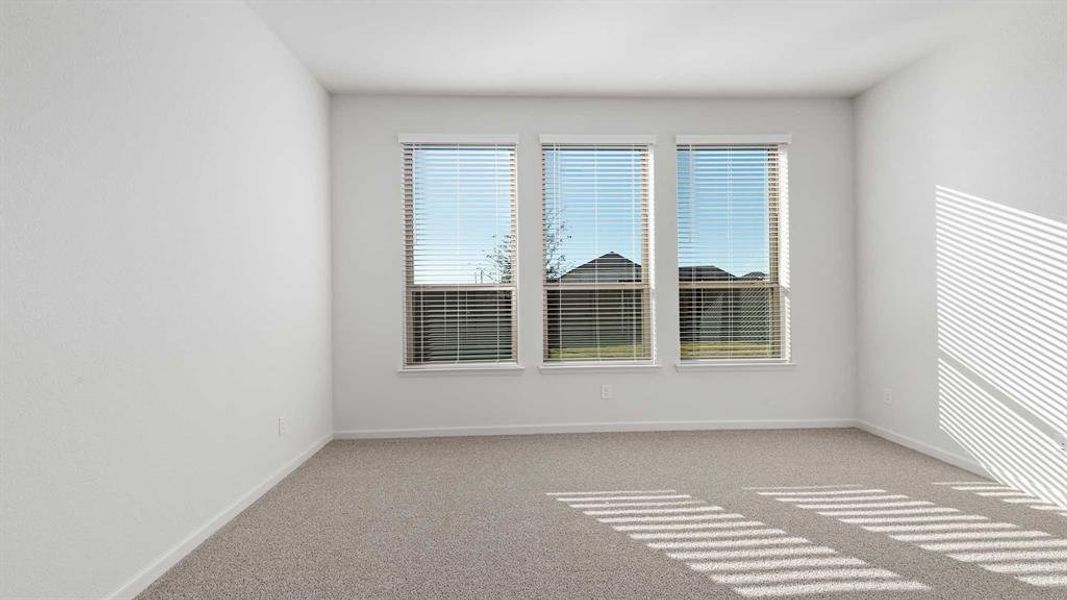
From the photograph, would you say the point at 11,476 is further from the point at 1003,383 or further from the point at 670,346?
the point at 1003,383

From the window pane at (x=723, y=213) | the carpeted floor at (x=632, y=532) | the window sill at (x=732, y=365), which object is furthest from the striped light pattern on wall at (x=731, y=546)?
the window pane at (x=723, y=213)

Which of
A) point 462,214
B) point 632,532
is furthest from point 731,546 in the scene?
point 462,214

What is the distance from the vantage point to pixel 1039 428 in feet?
11.2

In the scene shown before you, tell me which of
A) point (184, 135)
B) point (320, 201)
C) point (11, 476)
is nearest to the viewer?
point (11, 476)

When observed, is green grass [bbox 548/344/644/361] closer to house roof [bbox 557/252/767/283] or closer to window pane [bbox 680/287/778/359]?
window pane [bbox 680/287/778/359]

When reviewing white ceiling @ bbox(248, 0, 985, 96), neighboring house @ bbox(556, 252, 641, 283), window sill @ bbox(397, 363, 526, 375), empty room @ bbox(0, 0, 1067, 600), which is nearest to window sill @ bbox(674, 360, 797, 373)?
empty room @ bbox(0, 0, 1067, 600)

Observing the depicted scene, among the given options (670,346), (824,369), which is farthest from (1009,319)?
(670,346)

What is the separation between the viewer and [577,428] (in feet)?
16.5

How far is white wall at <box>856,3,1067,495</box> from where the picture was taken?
10.9 ft

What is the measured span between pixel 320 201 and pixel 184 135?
1.90 metres

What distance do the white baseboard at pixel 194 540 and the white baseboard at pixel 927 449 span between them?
4405 mm

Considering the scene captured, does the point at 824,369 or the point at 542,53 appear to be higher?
the point at 542,53

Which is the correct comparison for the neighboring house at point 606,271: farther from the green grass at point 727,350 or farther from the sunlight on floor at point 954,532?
the sunlight on floor at point 954,532

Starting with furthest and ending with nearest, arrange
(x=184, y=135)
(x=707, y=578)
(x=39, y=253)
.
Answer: (x=184, y=135), (x=707, y=578), (x=39, y=253)
